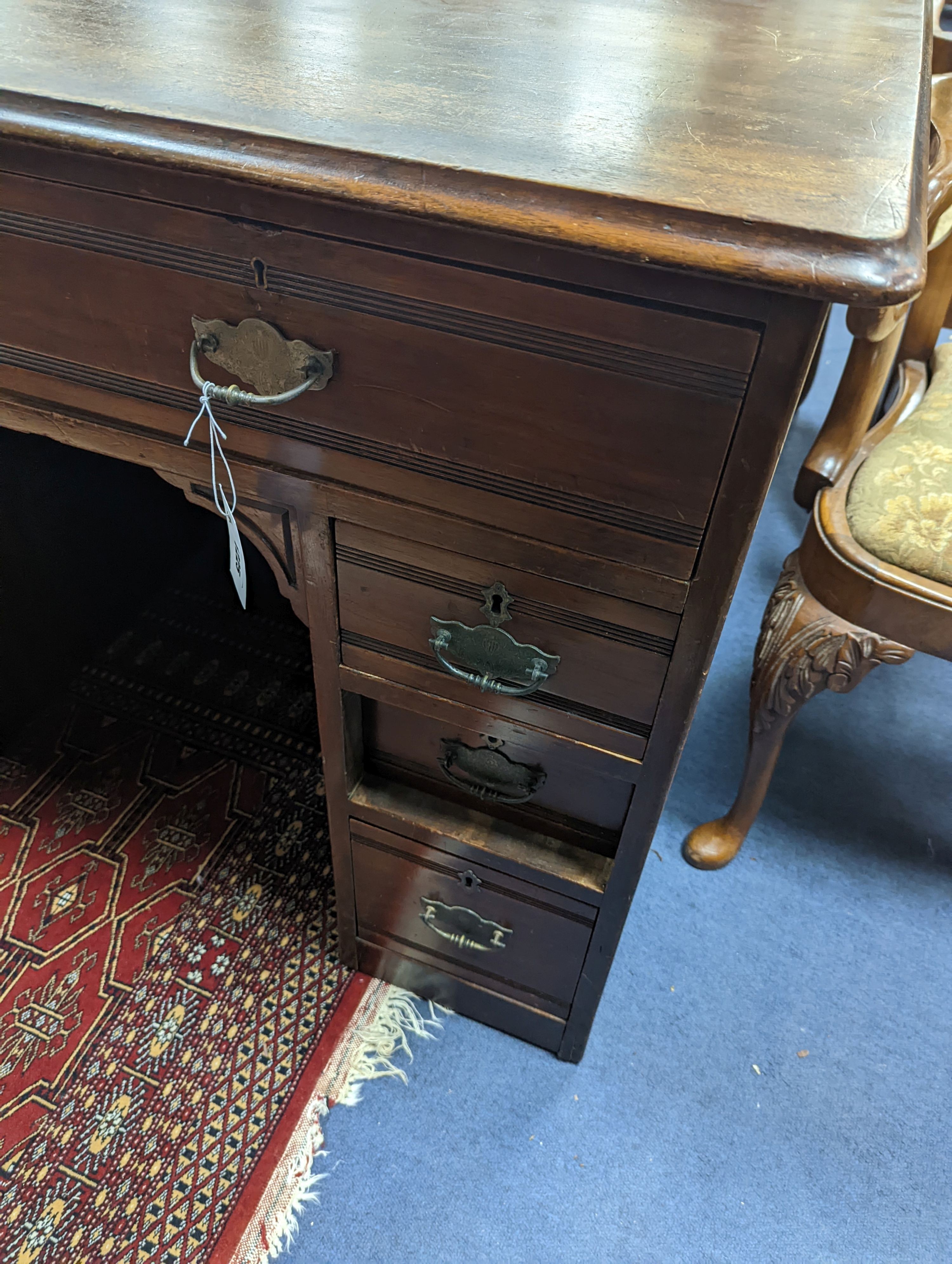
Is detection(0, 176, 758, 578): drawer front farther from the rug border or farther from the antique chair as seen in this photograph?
the rug border

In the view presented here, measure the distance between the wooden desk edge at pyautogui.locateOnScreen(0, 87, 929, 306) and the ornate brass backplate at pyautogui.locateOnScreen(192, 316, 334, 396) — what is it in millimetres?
86

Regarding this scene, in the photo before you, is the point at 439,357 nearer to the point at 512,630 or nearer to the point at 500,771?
the point at 512,630

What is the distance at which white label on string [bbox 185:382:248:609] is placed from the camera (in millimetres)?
548

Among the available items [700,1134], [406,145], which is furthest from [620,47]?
[700,1134]

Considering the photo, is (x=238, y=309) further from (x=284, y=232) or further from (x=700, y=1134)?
(x=700, y=1134)

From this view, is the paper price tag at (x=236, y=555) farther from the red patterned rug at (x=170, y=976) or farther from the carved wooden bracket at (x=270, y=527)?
the red patterned rug at (x=170, y=976)

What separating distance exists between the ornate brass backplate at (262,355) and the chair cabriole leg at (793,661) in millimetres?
628

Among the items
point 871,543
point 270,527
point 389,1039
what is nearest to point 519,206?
point 270,527

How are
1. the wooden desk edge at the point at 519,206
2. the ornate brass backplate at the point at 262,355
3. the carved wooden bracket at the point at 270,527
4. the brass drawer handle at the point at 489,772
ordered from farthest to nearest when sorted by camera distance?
the brass drawer handle at the point at 489,772 < the carved wooden bracket at the point at 270,527 < the ornate brass backplate at the point at 262,355 < the wooden desk edge at the point at 519,206

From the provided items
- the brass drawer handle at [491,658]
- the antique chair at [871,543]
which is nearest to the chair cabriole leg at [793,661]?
the antique chair at [871,543]

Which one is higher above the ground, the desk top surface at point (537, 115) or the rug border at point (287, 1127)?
the desk top surface at point (537, 115)

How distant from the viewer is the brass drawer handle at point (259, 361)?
0.49m

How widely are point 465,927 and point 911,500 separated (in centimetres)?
60

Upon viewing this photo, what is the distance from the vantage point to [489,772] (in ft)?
2.37
